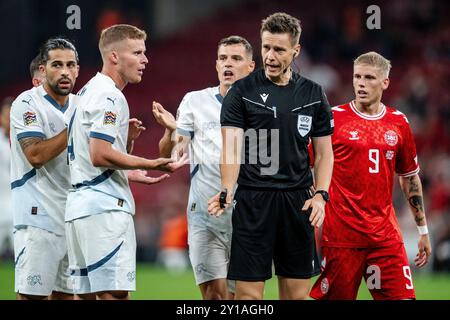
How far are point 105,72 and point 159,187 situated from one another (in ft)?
46.3

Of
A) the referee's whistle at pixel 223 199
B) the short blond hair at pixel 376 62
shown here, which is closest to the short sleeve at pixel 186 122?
the short blond hair at pixel 376 62

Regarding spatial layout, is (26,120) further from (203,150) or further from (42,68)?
(203,150)

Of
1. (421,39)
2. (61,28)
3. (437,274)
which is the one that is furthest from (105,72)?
(61,28)

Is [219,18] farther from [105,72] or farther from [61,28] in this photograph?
[105,72]

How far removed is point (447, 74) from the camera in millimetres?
20156

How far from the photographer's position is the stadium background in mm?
16672

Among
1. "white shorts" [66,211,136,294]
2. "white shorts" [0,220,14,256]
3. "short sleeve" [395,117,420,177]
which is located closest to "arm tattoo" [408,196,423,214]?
"short sleeve" [395,117,420,177]

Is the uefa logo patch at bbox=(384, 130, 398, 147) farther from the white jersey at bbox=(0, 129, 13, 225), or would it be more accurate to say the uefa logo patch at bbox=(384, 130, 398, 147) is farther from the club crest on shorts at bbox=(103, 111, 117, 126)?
the white jersey at bbox=(0, 129, 13, 225)

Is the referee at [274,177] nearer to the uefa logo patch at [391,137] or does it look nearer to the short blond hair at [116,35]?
the short blond hair at [116,35]

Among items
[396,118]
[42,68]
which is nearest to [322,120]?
[396,118]

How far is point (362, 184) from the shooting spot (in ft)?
26.5

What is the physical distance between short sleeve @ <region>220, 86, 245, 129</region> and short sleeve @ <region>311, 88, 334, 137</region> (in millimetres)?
570

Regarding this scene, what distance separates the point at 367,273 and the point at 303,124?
173cm

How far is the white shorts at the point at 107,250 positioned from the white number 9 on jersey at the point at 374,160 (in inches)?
86.7
